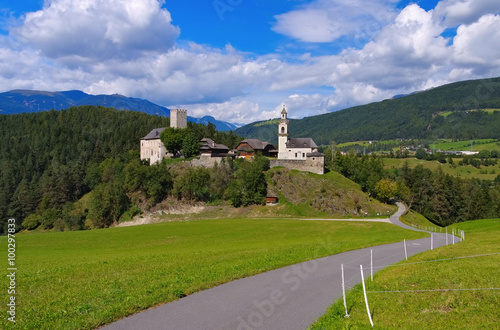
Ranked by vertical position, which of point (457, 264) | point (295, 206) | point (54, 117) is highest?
point (54, 117)

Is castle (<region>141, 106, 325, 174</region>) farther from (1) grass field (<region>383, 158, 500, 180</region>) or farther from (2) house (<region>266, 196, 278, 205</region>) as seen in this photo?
(1) grass field (<region>383, 158, 500, 180</region>)

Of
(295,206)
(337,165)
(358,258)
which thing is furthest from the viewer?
(337,165)

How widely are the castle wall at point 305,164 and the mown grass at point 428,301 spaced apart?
5816cm

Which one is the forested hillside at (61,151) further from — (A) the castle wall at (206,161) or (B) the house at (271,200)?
(B) the house at (271,200)

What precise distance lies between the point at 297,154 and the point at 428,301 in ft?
229

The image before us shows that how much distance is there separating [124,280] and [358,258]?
521 inches

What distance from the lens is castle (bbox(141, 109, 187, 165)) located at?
88.9 metres

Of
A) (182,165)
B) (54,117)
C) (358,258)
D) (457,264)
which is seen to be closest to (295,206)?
(182,165)

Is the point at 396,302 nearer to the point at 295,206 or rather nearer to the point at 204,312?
the point at 204,312

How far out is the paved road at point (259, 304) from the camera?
33.4 feet

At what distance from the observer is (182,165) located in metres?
80.1

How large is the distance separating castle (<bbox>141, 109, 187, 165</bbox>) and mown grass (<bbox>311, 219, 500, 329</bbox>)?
257 ft

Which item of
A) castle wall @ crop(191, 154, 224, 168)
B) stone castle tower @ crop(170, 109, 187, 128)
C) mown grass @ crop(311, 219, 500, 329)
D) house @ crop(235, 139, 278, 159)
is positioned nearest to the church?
house @ crop(235, 139, 278, 159)

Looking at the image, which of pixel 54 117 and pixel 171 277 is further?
pixel 54 117
